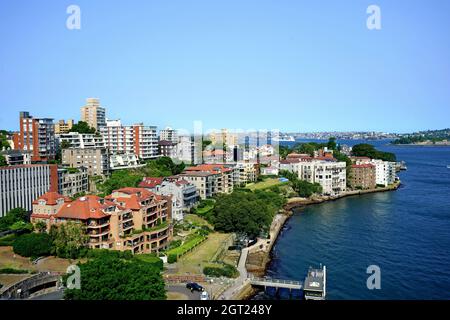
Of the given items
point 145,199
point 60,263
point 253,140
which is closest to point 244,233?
point 145,199

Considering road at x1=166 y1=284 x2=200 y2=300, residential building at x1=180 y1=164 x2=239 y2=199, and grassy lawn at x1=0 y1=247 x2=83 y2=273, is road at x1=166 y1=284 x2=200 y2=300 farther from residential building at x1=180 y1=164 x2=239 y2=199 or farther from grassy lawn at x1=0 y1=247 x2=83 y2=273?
residential building at x1=180 y1=164 x2=239 y2=199

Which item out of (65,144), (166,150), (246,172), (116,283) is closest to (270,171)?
(246,172)

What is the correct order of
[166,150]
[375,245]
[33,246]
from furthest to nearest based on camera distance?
[166,150] < [375,245] < [33,246]

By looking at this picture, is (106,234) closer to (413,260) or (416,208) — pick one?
(413,260)

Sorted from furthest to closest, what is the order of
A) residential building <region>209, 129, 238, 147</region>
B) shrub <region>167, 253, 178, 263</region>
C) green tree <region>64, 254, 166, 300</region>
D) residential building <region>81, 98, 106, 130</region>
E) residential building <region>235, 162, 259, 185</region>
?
residential building <region>209, 129, 238, 147</region>
residential building <region>81, 98, 106, 130</region>
residential building <region>235, 162, 259, 185</region>
shrub <region>167, 253, 178, 263</region>
green tree <region>64, 254, 166, 300</region>

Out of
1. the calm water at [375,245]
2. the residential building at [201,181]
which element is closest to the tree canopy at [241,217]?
the calm water at [375,245]

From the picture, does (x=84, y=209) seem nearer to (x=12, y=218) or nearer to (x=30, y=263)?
(x=30, y=263)

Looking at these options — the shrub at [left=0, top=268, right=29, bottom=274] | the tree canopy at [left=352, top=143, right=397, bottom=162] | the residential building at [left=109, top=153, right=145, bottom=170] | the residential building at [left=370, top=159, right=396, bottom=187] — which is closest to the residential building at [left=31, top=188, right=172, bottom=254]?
the shrub at [left=0, top=268, right=29, bottom=274]
